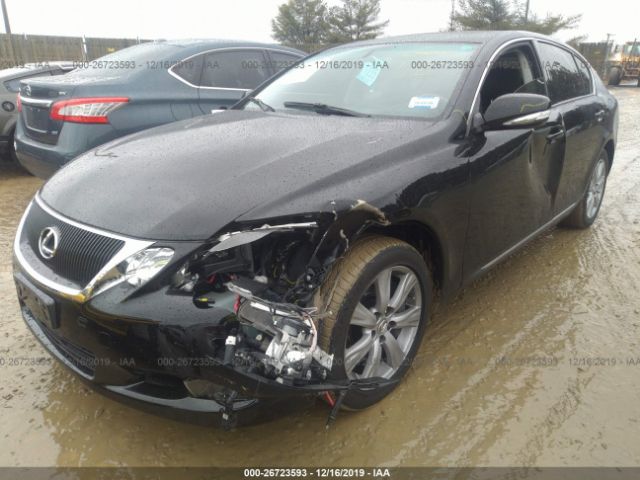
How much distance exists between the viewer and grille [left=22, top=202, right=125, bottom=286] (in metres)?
1.76

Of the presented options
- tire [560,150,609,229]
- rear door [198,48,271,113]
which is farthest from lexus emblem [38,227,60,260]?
tire [560,150,609,229]

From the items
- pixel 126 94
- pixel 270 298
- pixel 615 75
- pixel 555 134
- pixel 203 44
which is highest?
pixel 203 44

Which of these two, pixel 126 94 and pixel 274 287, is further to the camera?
pixel 126 94

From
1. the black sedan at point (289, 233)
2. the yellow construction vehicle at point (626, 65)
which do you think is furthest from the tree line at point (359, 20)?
the black sedan at point (289, 233)

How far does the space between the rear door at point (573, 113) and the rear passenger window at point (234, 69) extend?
2816 millimetres

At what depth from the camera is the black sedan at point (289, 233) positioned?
1696mm

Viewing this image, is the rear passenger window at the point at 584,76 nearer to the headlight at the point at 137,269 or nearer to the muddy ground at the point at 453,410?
the muddy ground at the point at 453,410

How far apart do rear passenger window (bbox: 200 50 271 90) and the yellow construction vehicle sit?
23.4 metres

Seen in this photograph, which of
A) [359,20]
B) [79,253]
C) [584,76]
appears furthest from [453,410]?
[359,20]

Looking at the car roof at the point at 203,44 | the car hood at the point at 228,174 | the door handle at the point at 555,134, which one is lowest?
the door handle at the point at 555,134

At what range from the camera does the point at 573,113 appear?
3.45 meters

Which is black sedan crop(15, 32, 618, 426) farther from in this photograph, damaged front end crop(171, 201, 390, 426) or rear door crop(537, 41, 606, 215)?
rear door crop(537, 41, 606, 215)

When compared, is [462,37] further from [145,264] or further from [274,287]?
[145,264]

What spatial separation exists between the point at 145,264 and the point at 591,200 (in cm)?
402
